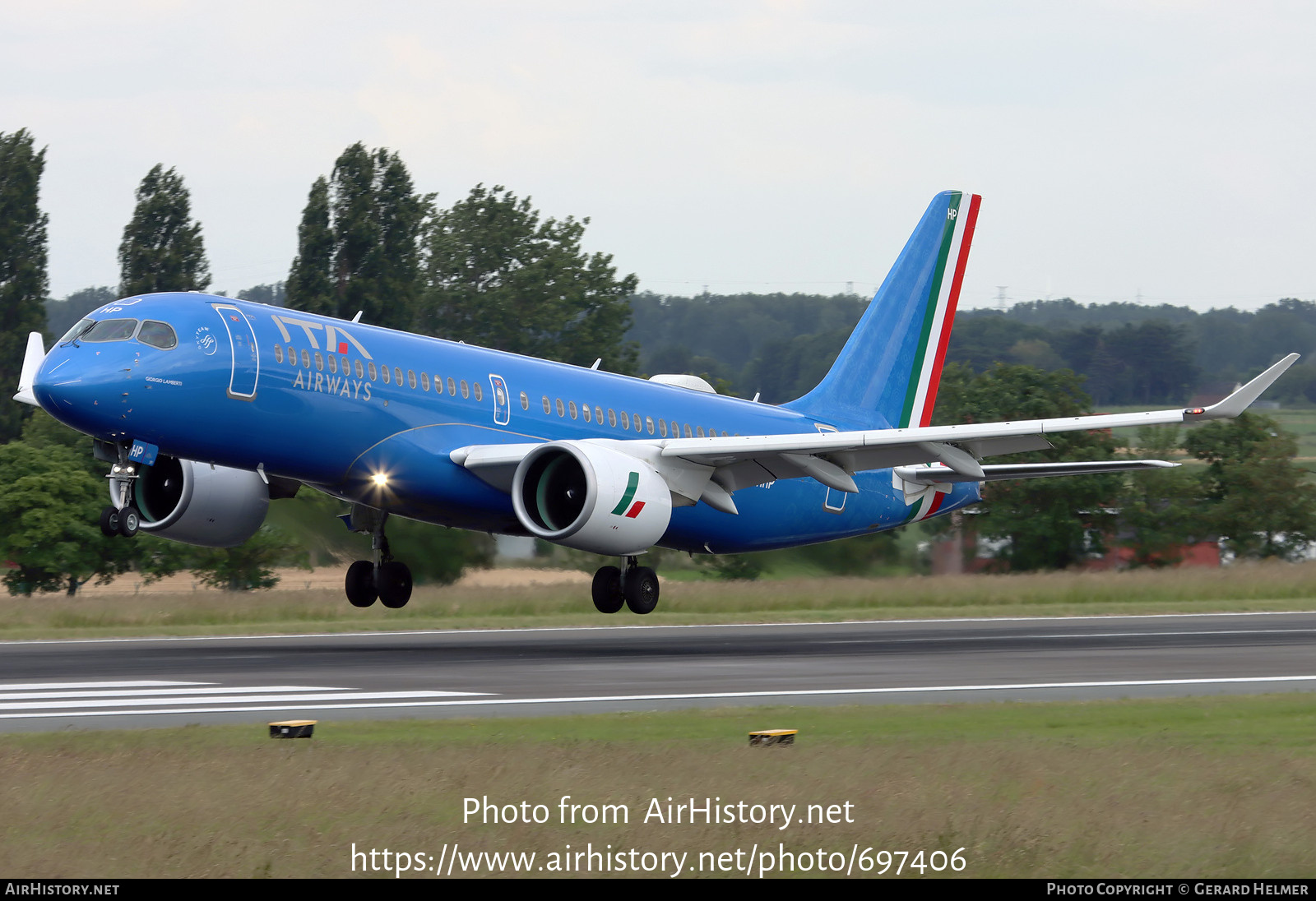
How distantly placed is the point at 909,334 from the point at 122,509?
1988 centimetres

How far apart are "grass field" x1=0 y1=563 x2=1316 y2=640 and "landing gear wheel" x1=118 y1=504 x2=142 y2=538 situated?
318 inches

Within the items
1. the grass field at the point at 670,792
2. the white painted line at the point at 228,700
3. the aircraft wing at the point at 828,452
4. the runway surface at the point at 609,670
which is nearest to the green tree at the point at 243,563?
the runway surface at the point at 609,670

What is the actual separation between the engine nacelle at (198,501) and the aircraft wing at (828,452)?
4.17 metres

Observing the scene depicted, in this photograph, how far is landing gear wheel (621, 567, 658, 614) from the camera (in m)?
28.6

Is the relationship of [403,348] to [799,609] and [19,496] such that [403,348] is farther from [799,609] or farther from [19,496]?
[19,496]

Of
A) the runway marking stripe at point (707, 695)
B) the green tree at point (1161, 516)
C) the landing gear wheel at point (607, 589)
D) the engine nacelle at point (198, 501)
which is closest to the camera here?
the runway marking stripe at point (707, 695)

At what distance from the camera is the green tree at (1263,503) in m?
50.9

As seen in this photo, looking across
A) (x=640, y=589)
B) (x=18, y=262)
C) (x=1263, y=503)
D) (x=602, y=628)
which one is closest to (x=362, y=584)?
(x=640, y=589)

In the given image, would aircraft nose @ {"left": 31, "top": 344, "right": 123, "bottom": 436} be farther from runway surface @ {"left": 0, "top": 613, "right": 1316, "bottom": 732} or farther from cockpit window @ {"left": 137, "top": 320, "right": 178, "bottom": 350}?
runway surface @ {"left": 0, "top": 613, "right": 1316, "bottom": 732}

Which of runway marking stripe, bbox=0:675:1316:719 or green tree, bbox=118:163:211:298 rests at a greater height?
green tree, bbox=118:163:211:298

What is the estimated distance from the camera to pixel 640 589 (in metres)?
28.6

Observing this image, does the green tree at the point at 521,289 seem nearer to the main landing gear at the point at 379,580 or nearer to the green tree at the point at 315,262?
the green tree at the point at 315,262

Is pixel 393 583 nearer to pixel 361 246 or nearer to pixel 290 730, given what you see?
pixel 290 730

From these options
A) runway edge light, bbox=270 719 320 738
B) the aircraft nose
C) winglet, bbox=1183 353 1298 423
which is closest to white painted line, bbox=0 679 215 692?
the aircraft nose
